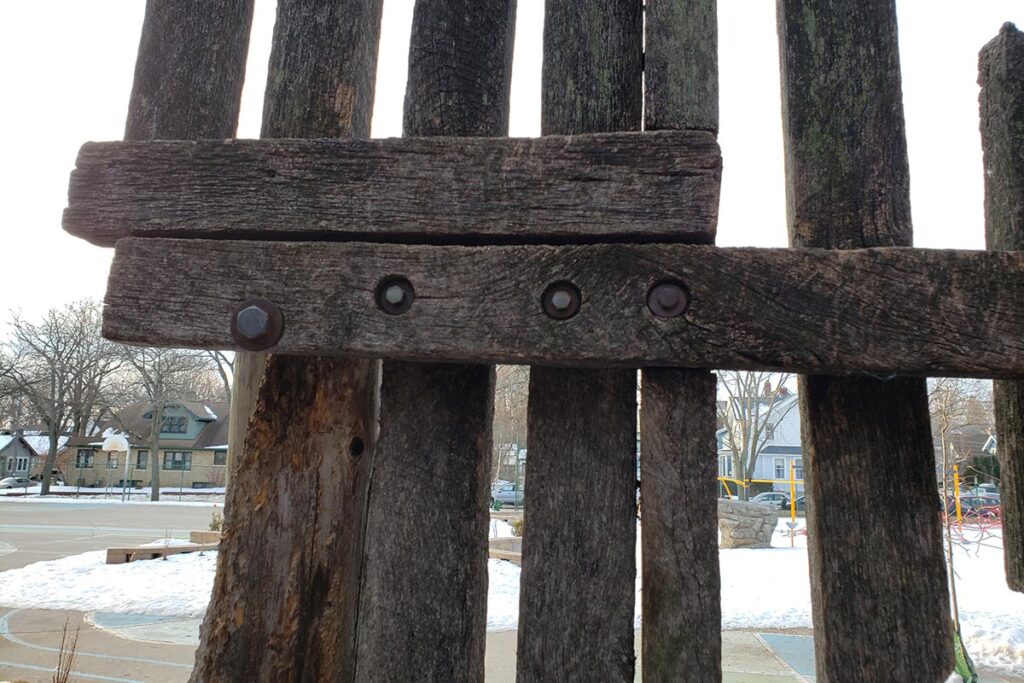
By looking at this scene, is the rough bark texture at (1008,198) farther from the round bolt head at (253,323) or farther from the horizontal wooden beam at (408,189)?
the round bolt head at (253,323)

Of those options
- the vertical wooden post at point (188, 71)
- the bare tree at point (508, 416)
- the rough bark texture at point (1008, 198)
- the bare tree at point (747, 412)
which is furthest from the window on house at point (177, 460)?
the rough bark texture at point (1008, 198)

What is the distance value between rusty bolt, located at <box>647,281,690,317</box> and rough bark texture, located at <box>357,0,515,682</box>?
0.34m

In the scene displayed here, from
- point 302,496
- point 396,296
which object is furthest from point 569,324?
point 302,496

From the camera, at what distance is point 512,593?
938 cm

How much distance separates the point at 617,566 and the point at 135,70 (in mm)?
1265

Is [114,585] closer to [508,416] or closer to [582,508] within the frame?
[582,508]

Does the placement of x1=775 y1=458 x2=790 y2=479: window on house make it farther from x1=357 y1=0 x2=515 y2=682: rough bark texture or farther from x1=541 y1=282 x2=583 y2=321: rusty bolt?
x1=541 y1=282 x2=583 y2=321: rusty bolt

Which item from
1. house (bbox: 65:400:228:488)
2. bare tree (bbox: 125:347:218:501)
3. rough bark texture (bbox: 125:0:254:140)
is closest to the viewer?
rough bark texture (bbox: 125:0:254:140)

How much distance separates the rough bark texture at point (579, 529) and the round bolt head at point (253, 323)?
425 mm

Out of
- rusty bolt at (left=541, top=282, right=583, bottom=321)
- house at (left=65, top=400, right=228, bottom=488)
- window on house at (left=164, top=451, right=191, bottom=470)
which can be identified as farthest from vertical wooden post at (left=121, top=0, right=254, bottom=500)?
window on house at (left=164, top=451, right=191, bottom=470)

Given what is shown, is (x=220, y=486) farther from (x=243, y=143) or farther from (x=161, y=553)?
(x=243, y=143)

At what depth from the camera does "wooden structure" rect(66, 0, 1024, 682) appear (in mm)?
1082

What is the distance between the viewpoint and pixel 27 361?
137 ft

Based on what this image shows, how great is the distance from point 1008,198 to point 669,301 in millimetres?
636
